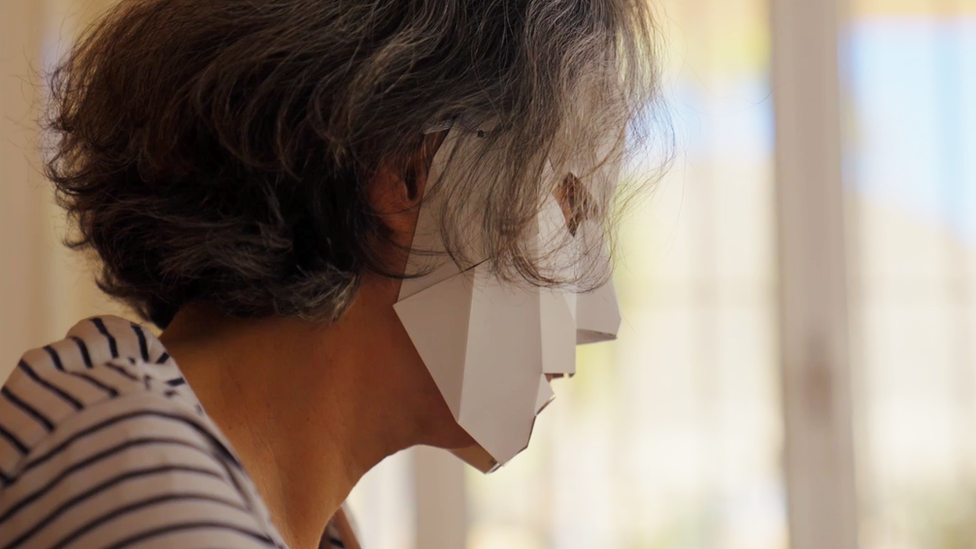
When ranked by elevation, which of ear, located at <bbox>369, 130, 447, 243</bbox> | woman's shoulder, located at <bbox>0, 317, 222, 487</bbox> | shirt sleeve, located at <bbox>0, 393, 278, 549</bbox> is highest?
ear, located at <bbox>369, 130, 447, 243</bbox>

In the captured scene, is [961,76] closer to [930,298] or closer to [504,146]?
[930,298]

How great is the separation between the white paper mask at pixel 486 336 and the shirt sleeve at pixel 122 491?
232 mm

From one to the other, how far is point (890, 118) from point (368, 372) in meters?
1.47

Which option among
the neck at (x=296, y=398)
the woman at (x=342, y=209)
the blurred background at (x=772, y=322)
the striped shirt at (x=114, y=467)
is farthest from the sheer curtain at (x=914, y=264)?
the striped shirt at (x=114, y=467)

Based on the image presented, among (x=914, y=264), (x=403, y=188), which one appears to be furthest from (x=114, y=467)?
(x=914, y=264)

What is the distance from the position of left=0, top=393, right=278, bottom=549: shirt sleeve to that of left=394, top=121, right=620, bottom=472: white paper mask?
23 centimetres

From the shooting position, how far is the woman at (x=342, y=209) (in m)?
0.64

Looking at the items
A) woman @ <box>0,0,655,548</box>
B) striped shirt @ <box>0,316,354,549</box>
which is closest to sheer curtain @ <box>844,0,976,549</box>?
woman @ <box>0,0,655,548</box>

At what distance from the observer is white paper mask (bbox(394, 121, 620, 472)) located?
705 millimetres

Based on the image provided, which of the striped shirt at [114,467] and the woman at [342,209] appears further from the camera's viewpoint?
the woman at [342,209]

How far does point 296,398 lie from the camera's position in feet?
2.24

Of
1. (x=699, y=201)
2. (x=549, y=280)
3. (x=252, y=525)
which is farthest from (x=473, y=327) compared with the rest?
(x=699, y=201)

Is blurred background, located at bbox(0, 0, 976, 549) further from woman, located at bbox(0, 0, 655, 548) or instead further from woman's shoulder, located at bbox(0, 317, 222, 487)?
woman's shoulder, located at bbox(0, 317, 222, 487)

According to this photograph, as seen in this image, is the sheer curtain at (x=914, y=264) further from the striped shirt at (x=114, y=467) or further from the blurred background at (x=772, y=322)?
the striped shirt at (x=114, y=467)
